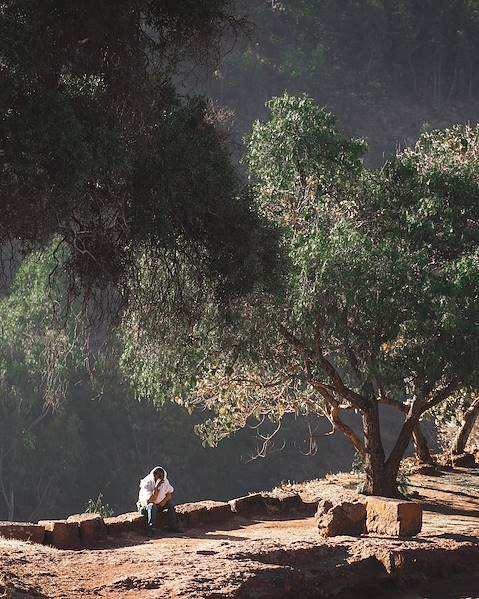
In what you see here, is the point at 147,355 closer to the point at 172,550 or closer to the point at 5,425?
the point at 172,550

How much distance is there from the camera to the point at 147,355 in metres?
12.0

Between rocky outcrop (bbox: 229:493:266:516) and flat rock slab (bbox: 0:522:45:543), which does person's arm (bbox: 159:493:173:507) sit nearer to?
rocky outcrop (bbox: 229:493:266:516)

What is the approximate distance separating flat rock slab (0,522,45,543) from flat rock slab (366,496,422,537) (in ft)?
13.1

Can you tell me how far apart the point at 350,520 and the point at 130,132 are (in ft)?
17.2

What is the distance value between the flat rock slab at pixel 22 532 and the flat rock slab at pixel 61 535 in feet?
0.38

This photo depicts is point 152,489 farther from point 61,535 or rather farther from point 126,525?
point 61,535

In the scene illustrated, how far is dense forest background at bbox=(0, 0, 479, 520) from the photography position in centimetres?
3262

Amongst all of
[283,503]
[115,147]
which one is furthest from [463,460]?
[115,147]

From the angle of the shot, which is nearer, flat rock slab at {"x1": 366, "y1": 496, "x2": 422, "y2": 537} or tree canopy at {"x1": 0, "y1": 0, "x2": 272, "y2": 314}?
tree canopy at {"x1": 0, "y1": 0, "x2": 272, "y2": 314}

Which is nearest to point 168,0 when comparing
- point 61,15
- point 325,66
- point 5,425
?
point 61,15

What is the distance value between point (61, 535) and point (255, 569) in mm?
4258

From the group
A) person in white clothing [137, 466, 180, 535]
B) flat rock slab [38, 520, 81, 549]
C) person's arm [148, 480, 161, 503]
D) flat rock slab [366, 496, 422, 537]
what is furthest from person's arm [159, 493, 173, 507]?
flat rock slab [366, 496, 422, 537]

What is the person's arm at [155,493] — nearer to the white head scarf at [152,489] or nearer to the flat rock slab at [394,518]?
the white head scarf at [152,489]

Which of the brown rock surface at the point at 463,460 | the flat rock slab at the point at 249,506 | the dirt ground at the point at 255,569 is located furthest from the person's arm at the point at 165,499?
the brown rock surface at the point at 463,460
